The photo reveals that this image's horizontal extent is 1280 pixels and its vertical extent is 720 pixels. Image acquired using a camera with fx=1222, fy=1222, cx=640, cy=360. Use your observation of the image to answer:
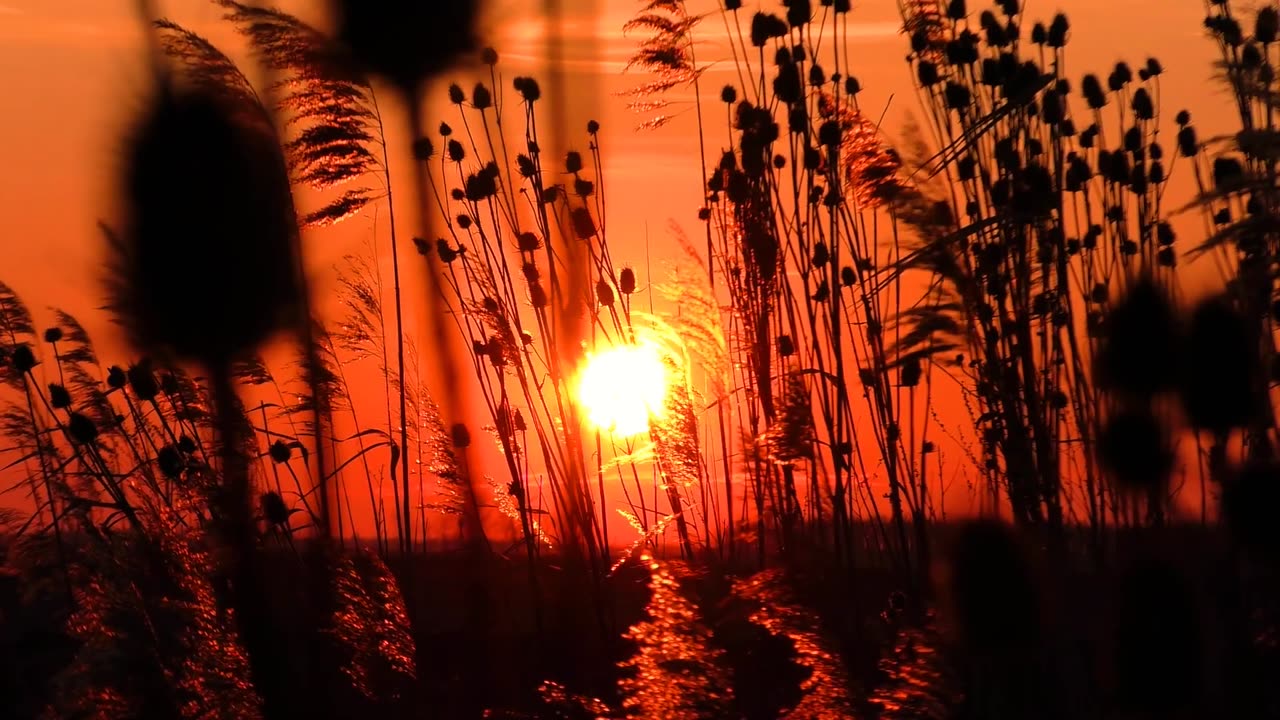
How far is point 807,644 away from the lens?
9.09 feet

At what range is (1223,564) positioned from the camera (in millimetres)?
2697

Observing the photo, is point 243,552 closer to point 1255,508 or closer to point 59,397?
point 59,397

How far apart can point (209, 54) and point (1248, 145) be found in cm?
405

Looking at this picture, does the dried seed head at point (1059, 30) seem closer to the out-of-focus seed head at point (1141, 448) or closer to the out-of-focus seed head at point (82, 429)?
the out-of-focus seed head at point (1141, 448)

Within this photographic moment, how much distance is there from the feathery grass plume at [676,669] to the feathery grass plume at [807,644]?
0.17 metres

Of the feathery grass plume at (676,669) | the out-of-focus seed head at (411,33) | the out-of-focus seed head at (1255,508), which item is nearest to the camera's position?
the out-of-focus seed head at (1255,508)

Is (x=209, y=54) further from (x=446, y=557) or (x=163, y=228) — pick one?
(x=163, y=228)

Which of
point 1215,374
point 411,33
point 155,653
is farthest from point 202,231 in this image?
point 1215,374

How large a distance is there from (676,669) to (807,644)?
0.30 meters

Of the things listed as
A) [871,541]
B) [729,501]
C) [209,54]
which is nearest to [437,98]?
[209,54]

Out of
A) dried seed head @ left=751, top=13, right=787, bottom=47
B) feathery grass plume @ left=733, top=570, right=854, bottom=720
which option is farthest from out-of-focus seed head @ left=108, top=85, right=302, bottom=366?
feathery grass plume @ left=733, top=570, right=854, bottom=720

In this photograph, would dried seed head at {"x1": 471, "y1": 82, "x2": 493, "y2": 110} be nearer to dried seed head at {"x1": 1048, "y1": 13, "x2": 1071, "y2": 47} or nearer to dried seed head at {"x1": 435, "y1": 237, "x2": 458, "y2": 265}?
dried seed head at {"x1": 435, "y1": 237, "x2": 458, "y2": 265}

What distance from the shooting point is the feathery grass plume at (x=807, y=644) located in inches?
104

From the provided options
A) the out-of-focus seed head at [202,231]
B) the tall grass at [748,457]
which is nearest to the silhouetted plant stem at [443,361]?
the tall grass at [748,457]
